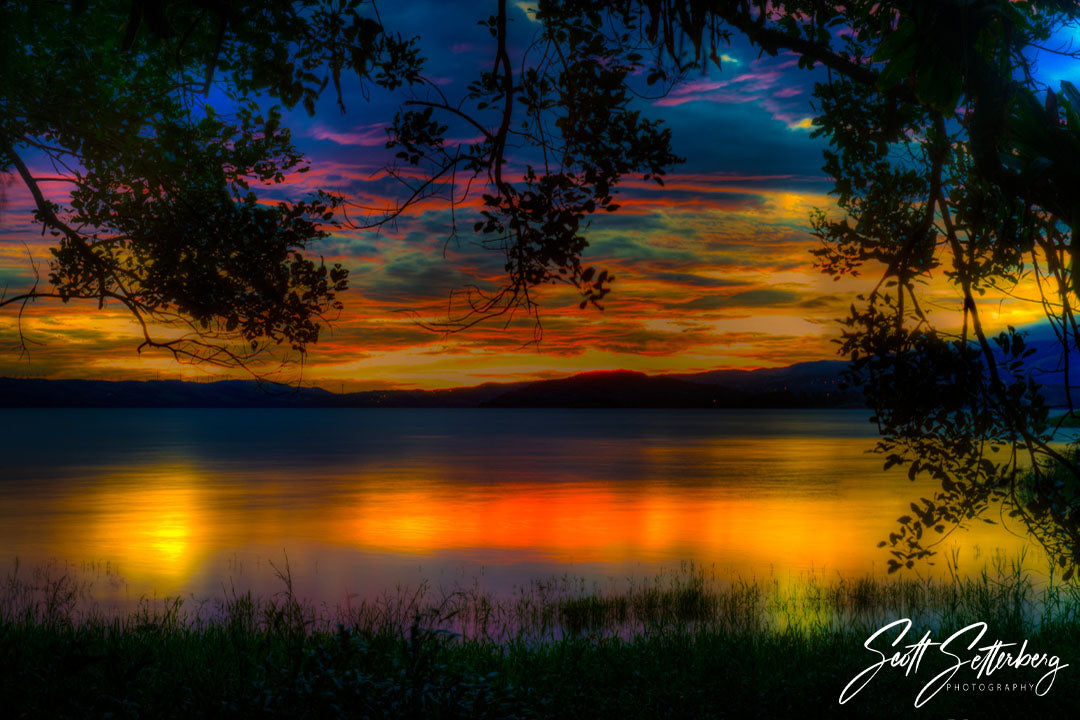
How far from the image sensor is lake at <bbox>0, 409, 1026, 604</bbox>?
23.5m

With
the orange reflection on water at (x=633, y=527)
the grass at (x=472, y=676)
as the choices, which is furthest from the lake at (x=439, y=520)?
the grass at (x=472, y=676)

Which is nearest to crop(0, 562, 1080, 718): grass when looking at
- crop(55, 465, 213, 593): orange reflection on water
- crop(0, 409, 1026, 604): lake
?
crop(0, 409, 1026, 604): lake

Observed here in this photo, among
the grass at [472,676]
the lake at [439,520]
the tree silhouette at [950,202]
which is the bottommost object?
the lake at [439,520]

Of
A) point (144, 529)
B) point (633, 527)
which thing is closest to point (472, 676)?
point (633, 527)

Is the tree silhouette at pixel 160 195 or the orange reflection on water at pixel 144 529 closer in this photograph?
the tree silhouette at pixel 160 195

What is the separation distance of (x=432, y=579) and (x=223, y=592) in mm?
5283

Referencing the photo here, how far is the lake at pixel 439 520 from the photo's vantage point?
23.5 meters

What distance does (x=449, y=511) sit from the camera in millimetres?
38156

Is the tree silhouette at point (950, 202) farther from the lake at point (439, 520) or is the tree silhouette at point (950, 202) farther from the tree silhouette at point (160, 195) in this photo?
the lake at point (439, 520)

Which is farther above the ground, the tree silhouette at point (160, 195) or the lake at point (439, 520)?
the tree silhouette at point (160, 195)

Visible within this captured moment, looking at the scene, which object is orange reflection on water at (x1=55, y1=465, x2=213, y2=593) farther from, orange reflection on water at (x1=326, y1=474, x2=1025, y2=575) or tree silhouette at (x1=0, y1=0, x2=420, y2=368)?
tree silhouette at (x1=0, y1=0, x2=420, y2=368)

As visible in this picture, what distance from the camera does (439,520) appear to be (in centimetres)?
3506

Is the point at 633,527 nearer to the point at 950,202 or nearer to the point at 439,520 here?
the point at 439,520

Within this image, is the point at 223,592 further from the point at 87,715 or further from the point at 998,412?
the point at 998,412
